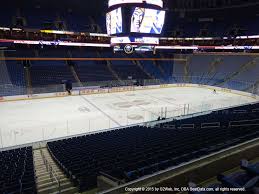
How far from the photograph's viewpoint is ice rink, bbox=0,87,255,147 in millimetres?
15331

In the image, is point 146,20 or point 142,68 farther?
point 142,68

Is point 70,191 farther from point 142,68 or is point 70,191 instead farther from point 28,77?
point 142,68

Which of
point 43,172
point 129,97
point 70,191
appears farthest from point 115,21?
point 70,191

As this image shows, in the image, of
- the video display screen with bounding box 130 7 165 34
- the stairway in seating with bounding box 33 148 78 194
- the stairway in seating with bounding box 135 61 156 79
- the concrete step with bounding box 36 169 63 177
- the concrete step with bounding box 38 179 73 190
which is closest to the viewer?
the stairway in seating with bounding box 33 148 78 194

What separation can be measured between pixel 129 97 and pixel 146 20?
10306 millimetres

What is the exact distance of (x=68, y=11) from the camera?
39.6m

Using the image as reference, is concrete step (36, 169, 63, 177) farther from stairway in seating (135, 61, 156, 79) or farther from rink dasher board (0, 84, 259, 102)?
stairway in seating (135, 61, 156, 79)

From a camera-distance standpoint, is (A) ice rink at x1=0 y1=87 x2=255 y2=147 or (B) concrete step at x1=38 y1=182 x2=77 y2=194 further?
(A) ice rink at x1=0 y1=87 x2=255 y2=147

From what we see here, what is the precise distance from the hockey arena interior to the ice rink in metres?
0.11

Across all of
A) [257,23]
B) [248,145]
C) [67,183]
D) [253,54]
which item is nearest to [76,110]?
Result: [67,183]

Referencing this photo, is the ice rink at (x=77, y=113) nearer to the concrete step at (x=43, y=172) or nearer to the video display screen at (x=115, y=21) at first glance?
the concrete step at (x=43, y=172)

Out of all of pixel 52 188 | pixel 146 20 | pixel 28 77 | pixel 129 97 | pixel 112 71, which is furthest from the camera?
pixel 112 71

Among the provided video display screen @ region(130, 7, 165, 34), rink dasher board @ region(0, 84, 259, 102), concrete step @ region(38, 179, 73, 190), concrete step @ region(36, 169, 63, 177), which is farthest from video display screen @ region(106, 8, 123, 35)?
concrete step @ region(38, 179, 73, 190)

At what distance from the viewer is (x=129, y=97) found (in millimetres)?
27531
